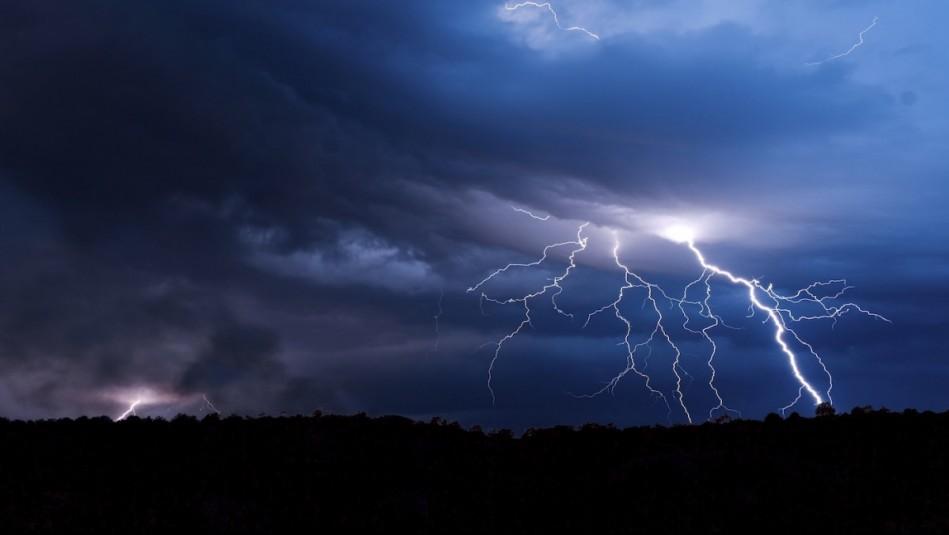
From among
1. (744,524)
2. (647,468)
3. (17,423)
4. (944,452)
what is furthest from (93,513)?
(944,452)

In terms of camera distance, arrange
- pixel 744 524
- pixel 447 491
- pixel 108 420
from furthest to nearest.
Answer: pixel 108 420, pixel 447 491, pixel 744 524

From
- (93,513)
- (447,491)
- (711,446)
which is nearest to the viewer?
(93,513)

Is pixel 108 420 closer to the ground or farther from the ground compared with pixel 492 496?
farther from the ground

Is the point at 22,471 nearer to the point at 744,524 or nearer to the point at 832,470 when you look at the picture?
the point at 744,524

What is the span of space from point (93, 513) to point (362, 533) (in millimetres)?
4757

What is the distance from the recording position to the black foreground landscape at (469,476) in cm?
1516

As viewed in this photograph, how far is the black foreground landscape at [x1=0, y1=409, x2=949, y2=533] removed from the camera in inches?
597

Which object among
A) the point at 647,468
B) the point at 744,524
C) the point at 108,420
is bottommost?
the point at 744,524

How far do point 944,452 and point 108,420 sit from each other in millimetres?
17466

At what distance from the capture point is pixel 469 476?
1736cm

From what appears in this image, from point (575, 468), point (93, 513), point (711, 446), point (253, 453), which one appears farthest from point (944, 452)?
point (93, 513)

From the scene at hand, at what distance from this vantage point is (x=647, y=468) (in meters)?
16.6

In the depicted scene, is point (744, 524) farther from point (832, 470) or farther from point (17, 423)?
point (17, 423)

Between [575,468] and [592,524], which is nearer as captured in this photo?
[592,524]
